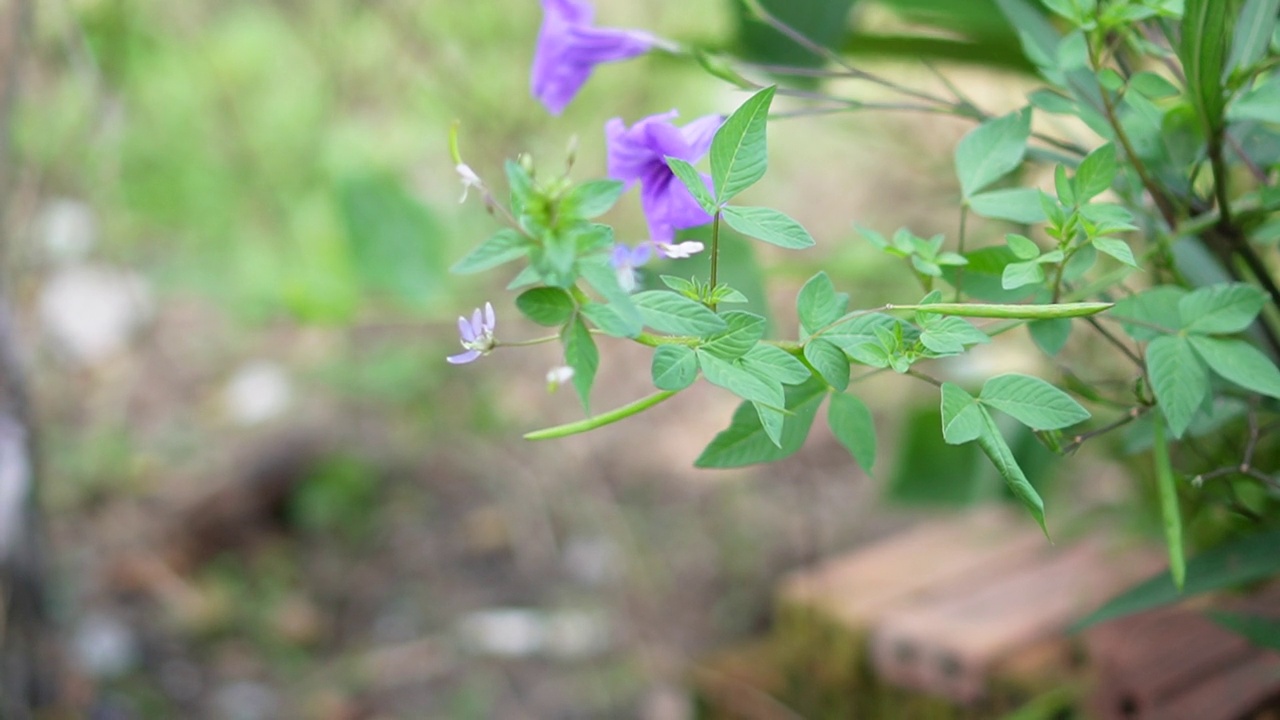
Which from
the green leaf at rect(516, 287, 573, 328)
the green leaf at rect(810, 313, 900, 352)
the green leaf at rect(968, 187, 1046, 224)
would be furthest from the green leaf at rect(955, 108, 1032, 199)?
the green leaf at rect(516, 287, 573, 328)

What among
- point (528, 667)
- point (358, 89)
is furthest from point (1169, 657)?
point (358, 89)

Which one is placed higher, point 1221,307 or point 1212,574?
point 1221,307

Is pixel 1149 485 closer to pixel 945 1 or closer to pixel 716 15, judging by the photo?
pixel 945 1

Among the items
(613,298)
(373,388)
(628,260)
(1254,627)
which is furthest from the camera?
(373,388)

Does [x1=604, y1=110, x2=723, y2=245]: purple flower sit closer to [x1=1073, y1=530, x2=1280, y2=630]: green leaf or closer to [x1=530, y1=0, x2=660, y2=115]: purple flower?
[x1=530, y1=0, x2=660, y2=115]: purple flower

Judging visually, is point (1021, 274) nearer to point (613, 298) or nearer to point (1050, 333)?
point (1050, 333)

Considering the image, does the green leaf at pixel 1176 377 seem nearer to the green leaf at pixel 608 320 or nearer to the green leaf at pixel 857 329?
the green leaf at pixel 857 329

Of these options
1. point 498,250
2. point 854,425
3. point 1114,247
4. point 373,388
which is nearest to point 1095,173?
point 1114,247
